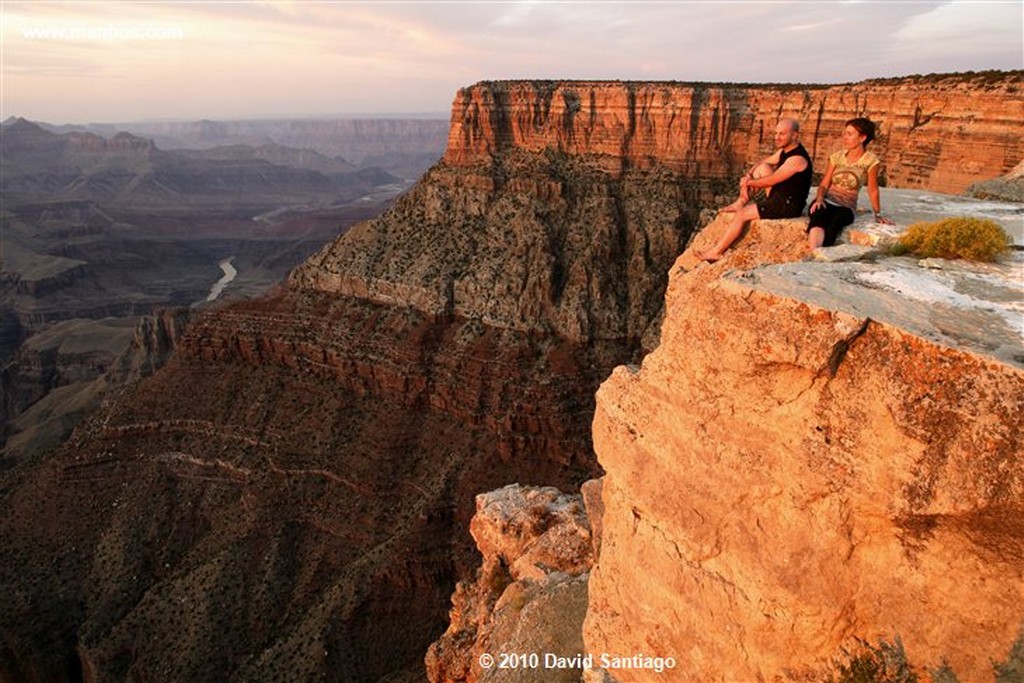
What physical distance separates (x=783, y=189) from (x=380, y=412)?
37249mm

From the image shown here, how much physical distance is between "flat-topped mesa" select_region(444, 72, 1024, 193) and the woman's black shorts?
2797cm

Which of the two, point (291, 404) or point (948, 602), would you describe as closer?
point (948, 602)

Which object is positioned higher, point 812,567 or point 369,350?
point 812,567

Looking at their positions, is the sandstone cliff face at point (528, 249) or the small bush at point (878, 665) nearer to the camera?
the small bush at point (878, 665)

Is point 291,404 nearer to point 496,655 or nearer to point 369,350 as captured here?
point 369,350

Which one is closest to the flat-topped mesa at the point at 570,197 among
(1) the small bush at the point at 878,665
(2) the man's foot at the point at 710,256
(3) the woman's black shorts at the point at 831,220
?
(2) the man's foot at the point at 710,256

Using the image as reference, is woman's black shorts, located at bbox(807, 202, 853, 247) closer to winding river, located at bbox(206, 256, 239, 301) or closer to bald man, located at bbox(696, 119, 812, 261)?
bald man, located at bbox(696, 119, 812, 261)

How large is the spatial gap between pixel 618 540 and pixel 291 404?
41.1 meters

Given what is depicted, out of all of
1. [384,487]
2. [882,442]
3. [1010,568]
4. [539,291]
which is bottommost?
[384,487]

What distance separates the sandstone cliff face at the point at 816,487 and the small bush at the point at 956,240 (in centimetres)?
157

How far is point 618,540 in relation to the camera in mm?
9820

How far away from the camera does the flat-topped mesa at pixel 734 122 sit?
107ft

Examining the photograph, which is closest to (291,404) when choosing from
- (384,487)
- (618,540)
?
(384,487)

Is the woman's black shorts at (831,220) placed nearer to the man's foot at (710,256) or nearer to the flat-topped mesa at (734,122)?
the man's foot at (710,256)
